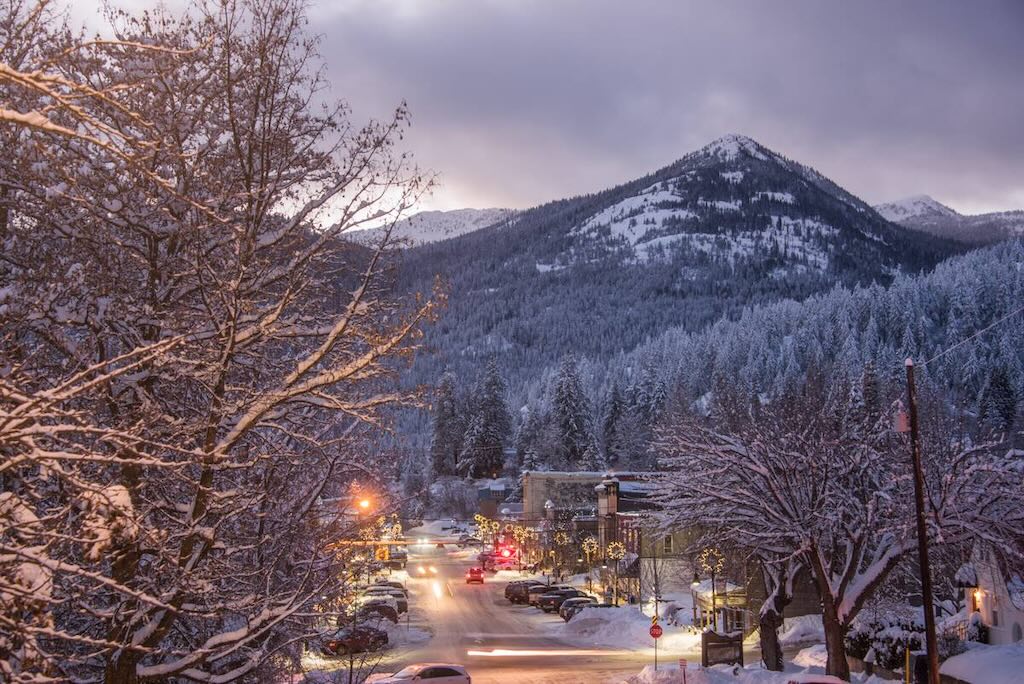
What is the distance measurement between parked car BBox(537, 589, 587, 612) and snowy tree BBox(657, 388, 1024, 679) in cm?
A: 2882

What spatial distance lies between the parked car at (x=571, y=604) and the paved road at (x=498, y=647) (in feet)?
3.07

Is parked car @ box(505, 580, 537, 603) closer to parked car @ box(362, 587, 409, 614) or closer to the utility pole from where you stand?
parked car @ box(362, 587, 409, 614)

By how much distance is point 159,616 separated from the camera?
7.62 m

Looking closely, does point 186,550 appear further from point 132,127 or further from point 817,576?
point 817,576

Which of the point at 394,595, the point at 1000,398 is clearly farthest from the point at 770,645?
the point at 1000,398

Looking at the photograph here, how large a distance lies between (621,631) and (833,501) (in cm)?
2206

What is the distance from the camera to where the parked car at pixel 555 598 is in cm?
5650

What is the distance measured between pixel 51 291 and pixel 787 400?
46423 millimetres

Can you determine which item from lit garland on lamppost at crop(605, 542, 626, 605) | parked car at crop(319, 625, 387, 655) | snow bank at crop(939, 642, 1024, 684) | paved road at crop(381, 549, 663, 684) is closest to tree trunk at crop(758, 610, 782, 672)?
snow bank at crop(939, 642, 1024, 684)

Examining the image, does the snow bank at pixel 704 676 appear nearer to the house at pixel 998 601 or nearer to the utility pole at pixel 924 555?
the utility pole at pixel 924 555

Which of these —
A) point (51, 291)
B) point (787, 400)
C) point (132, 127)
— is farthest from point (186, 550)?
point (787, 400)

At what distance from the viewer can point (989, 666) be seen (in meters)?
24.8

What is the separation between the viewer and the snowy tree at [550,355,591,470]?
124 m

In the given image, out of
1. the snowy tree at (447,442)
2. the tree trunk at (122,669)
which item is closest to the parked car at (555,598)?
the tree trunk at (122,669)
